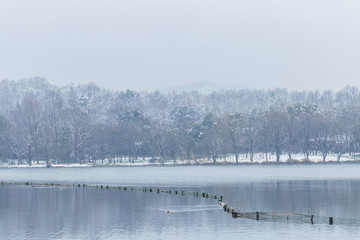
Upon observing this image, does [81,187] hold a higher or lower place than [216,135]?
lower

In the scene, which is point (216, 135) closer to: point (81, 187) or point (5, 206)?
point (81, 187)

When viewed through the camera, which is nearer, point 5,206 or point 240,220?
point 240,220

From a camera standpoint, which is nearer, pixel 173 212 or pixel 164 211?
pixel 173 212

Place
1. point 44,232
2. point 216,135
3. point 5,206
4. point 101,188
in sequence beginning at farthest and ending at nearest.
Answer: point 216,135 < point 101,188 < point 5,206 < point 44,232

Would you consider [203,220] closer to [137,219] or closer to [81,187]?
[137,219]

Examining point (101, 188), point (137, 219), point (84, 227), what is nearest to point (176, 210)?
point (137, 219)

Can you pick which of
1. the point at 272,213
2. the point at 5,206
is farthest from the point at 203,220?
the point at 5,206

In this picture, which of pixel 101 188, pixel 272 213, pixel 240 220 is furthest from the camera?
pixel 101 188

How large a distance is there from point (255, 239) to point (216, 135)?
14333 centimetres

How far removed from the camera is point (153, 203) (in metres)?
86.9

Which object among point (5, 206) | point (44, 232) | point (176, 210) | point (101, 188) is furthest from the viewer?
point (101, 188)

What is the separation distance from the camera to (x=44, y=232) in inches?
2409

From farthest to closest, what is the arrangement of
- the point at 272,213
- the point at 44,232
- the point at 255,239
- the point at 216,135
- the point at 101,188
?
the point at 216,135 → the point at 101,188 → the point at 272,213 → the point at 44,232 → the point at 255,239

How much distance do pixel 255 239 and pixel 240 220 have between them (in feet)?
36.2
